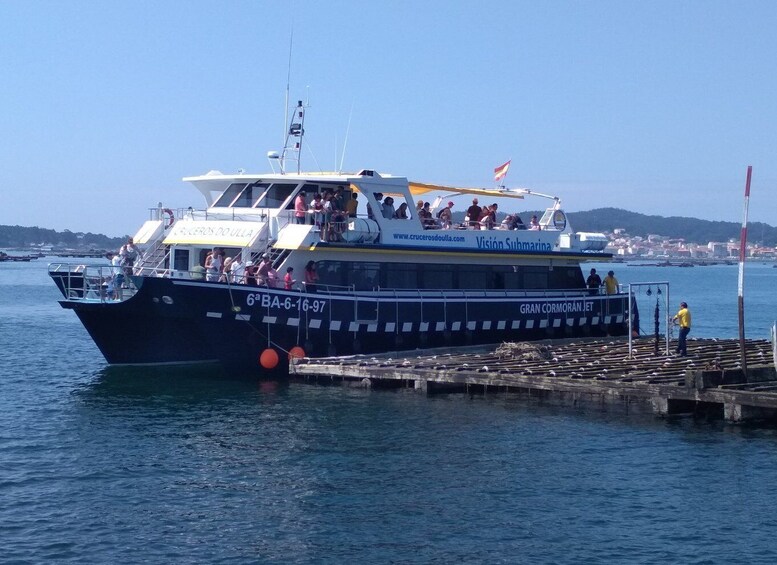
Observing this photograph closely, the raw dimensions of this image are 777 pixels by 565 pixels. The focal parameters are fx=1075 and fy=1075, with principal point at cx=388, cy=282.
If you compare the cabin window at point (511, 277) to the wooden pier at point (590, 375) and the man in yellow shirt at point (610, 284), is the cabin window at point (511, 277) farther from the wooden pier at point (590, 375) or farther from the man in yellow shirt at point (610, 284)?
the man in yellow shirt at point (610, 284)

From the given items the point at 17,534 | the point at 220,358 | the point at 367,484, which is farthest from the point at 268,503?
the point at 220,358

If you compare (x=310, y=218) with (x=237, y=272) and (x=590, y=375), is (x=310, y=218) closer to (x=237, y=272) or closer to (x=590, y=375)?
(x=237, y=272)

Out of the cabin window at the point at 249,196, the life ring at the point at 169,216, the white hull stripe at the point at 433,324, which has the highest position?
the cabin window at the point at 249,196

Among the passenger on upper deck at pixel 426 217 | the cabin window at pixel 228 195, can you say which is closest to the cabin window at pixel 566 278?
the passenger on upper deck at pixel 426 217

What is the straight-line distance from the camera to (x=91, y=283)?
24.8 m

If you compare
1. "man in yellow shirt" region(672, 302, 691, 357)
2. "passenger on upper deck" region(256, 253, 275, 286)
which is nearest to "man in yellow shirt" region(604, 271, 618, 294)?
"man in yellow shirt" region(672, 302, 691, 357)

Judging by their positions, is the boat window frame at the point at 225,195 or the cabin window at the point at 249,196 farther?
the boat window frame at the point at 225,195

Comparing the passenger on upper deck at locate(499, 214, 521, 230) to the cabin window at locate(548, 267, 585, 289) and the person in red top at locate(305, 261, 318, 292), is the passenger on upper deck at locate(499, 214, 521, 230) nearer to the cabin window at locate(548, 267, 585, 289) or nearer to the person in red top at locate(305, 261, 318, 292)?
the cabin window at locate(548, 267, 585, 289)

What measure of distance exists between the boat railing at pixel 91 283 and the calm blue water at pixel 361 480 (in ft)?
7.16

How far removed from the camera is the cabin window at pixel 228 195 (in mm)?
27328

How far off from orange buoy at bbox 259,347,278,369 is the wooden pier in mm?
501

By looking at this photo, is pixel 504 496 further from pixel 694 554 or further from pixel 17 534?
pixel 17 534

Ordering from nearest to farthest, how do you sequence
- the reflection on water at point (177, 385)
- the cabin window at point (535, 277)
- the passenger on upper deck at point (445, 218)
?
the reflection on water at point (177, 385), the passenger on upper deck at point (445, 218), the cabin window at point (535, 277)

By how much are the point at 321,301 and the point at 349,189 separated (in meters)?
3.36
